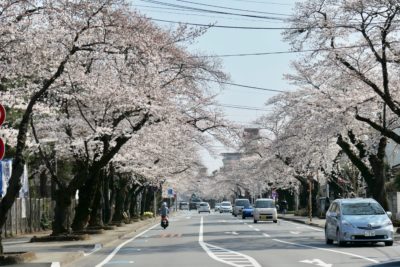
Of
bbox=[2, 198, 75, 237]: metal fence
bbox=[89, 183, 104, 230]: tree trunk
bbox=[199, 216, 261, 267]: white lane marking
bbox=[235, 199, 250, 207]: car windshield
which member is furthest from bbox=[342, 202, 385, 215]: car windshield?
bbox=[235, 199, 250, 207]: car windshield

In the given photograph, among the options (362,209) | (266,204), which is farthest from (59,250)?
(266,204)

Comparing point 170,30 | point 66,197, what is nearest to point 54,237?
point 66,197

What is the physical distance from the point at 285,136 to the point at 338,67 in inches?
821

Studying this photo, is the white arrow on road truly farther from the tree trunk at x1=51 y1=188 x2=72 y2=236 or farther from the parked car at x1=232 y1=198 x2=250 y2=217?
the parked car at x1=232 y1=198 x2=250 y2=217

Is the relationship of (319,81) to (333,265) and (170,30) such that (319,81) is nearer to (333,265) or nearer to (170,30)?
(170,30)

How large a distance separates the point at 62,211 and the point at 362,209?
12.8 m

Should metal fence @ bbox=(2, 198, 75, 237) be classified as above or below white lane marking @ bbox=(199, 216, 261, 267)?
above

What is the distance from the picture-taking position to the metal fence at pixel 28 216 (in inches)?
1500

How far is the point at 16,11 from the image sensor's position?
18.2 meters

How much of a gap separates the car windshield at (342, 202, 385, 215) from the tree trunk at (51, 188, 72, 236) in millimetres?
11579

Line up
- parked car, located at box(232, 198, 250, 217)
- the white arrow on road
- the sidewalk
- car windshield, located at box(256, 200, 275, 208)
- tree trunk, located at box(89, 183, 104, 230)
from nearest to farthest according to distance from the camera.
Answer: the white arrow on road
the sidewalk
tree trunk, located at box(89, 183, 104, 230)
car windshield, located at box(256, 200, 275, 208)
parked car, located at box(232, 198, 250, 217)

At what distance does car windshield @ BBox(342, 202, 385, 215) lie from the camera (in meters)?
23.9

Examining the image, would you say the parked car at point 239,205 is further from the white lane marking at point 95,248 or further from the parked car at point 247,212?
the white lane marking at point 95,248

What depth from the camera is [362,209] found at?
24.2 meters
